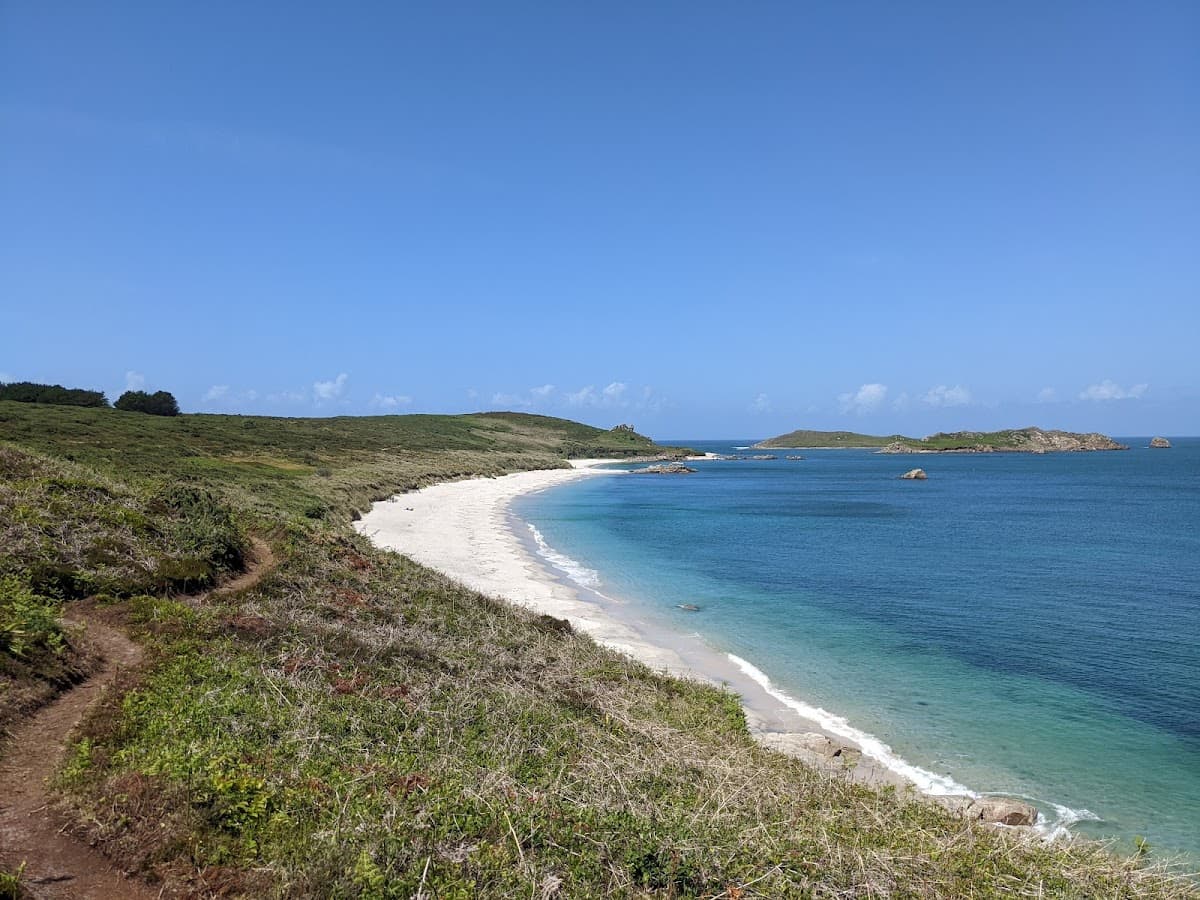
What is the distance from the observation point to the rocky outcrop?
14.7 metres

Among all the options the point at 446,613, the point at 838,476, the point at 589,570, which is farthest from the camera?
the point at 838,476

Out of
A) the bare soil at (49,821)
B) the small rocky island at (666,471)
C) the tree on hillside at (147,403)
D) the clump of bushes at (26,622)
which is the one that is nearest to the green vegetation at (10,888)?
the bare soil at (49,821)

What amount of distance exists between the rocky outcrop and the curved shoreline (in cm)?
90

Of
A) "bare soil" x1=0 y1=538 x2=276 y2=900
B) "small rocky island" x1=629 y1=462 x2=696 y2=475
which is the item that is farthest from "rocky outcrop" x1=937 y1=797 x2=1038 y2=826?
"small rocky island" x1=629 y1=462 x2=696 y2=475

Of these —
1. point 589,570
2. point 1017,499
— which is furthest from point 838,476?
point 589,570

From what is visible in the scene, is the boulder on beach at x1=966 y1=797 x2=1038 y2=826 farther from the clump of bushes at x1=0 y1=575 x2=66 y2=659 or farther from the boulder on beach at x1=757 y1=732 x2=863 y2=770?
the clump of bushes at x1=0 y1=575 x2=66 y2=659

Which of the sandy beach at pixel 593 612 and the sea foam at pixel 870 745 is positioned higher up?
the sandy beach at pixel 593 612

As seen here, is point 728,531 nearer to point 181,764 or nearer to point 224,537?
point 224,537

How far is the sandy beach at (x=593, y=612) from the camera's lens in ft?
59.3

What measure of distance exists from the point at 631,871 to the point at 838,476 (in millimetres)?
145750

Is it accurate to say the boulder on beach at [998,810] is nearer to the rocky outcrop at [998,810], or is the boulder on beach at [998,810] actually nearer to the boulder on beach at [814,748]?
the rocky outcrop at [998,810]

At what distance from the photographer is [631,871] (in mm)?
8625

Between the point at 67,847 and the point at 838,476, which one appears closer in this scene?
the point at 67,847

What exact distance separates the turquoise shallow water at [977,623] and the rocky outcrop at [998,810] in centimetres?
106
